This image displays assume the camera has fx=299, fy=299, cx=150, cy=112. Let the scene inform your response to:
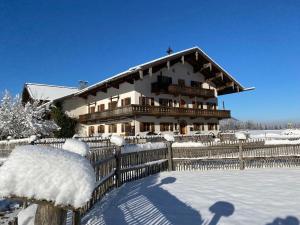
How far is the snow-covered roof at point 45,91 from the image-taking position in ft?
139

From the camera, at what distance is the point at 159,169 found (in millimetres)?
15234

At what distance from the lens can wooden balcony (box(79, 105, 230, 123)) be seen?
29.9m

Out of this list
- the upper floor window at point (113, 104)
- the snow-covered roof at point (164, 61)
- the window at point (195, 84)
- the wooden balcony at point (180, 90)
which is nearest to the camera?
the snow-covered roof at point (164, 61)

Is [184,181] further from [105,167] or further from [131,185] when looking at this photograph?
[105,167]

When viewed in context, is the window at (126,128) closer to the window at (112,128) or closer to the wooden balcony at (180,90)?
the window at (112,128)

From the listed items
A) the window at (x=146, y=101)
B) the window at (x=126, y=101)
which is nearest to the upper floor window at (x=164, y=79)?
the window at (x=146, y=101)

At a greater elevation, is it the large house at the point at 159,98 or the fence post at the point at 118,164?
the large house at the point at 159,98

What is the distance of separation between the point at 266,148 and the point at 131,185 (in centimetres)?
783

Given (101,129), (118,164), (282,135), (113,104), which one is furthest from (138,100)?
(118,164)

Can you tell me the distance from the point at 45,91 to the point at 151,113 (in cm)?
2158

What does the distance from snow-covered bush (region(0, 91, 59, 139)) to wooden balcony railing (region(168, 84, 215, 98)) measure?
46.6 ft

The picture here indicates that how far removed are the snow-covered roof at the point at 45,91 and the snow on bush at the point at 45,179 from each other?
41.6 meters

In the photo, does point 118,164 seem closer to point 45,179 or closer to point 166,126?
point 45,179

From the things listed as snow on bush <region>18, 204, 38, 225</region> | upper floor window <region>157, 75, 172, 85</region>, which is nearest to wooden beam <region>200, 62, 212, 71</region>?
upper floor window <region>157, 75, 172, 85</region>
